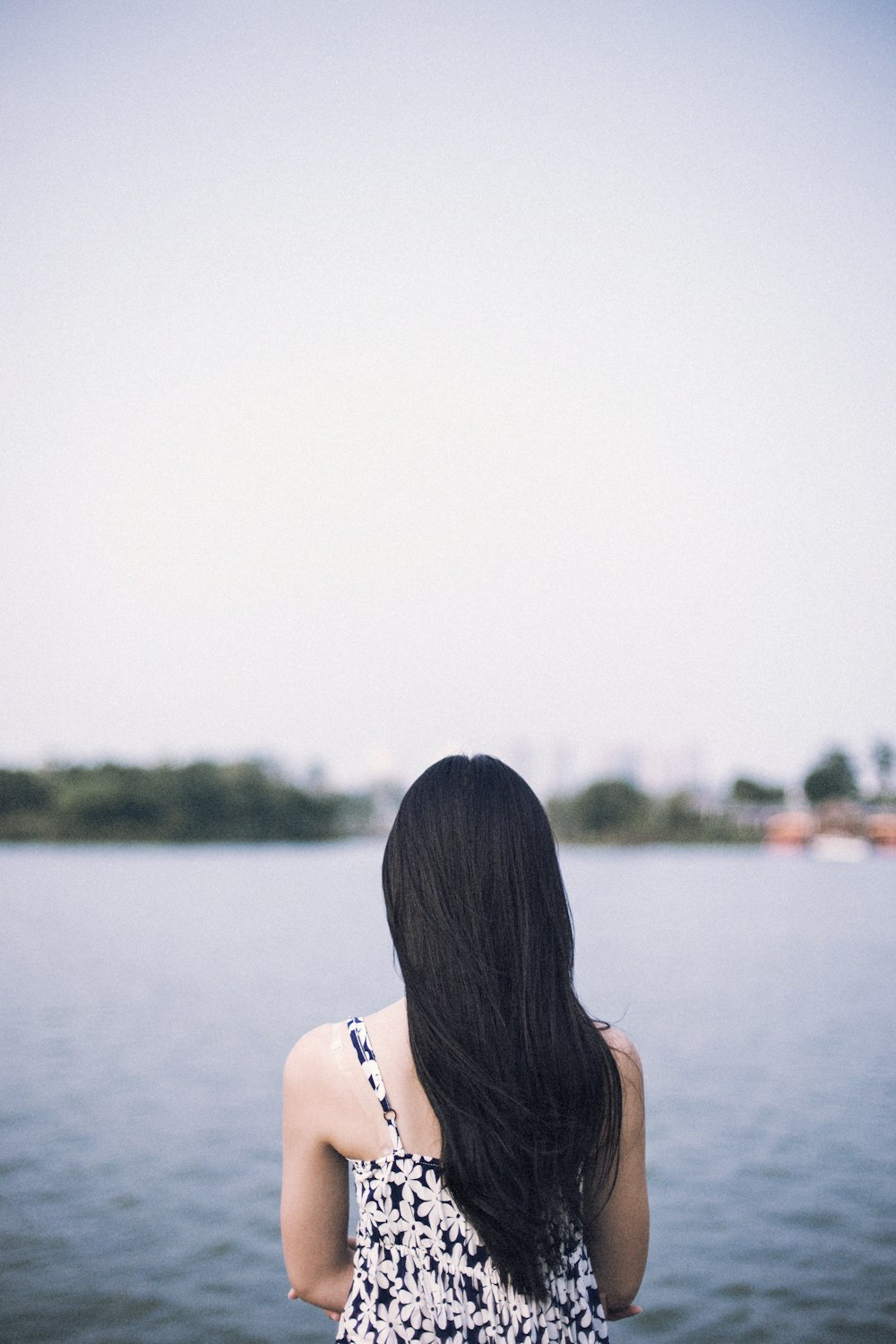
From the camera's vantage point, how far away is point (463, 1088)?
1.43m

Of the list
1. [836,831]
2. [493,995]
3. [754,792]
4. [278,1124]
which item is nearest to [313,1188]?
[493,995]

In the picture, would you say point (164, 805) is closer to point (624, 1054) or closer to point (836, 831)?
point (836, 831)

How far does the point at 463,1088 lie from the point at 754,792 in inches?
3671

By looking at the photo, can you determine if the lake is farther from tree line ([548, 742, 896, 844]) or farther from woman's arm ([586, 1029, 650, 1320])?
tree line ([548, 742, 896, 844])

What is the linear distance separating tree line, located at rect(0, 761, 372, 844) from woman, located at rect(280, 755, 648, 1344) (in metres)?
62.8

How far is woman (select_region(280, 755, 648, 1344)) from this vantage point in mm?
1434

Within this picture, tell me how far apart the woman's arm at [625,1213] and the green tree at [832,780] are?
9311cm

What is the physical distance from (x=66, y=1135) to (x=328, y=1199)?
6.16 metres

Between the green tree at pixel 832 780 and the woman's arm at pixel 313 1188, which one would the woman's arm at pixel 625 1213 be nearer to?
the woman's arm at pixel 313 1188

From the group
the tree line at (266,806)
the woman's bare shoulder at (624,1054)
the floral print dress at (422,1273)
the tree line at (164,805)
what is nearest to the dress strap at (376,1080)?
the floral print dress at (422,1273)

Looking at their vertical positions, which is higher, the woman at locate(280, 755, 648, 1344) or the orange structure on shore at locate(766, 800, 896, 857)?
the woman at locate(280, 755, 648, 1344)

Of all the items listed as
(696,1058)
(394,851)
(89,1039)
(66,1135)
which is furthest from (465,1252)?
(89,1039)

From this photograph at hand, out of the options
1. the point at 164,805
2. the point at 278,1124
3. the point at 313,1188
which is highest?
the point at 313,1188

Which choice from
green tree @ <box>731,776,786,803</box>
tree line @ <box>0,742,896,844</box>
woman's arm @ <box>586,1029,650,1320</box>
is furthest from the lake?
green tree @ <box>731,776,786,803</box>
